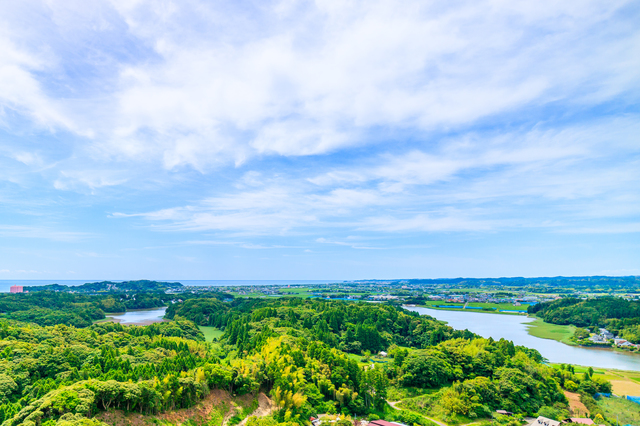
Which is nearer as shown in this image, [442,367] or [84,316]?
[442,367]

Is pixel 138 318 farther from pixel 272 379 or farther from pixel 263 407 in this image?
pixel 263 407

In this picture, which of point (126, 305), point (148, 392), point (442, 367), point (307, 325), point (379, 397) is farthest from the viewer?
point (126, 305)

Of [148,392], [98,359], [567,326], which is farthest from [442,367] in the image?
[567,326]

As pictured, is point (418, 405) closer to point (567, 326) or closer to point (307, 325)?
point (307, 325)

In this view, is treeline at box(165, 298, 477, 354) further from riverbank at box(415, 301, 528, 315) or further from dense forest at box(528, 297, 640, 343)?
riverbank at box(415, 301, 528, 315)

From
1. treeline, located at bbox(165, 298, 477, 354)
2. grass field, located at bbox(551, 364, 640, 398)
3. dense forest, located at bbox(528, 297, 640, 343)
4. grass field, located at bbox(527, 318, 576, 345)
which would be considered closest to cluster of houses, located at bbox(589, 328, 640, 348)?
dense forest, located at bbox(528, 297, 640, 343)

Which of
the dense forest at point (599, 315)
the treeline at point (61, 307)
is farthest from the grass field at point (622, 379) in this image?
the treeline at point (61, 307)

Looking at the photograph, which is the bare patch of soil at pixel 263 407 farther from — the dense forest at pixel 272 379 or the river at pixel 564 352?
the river at pixel 564 352

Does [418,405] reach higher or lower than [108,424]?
lower
